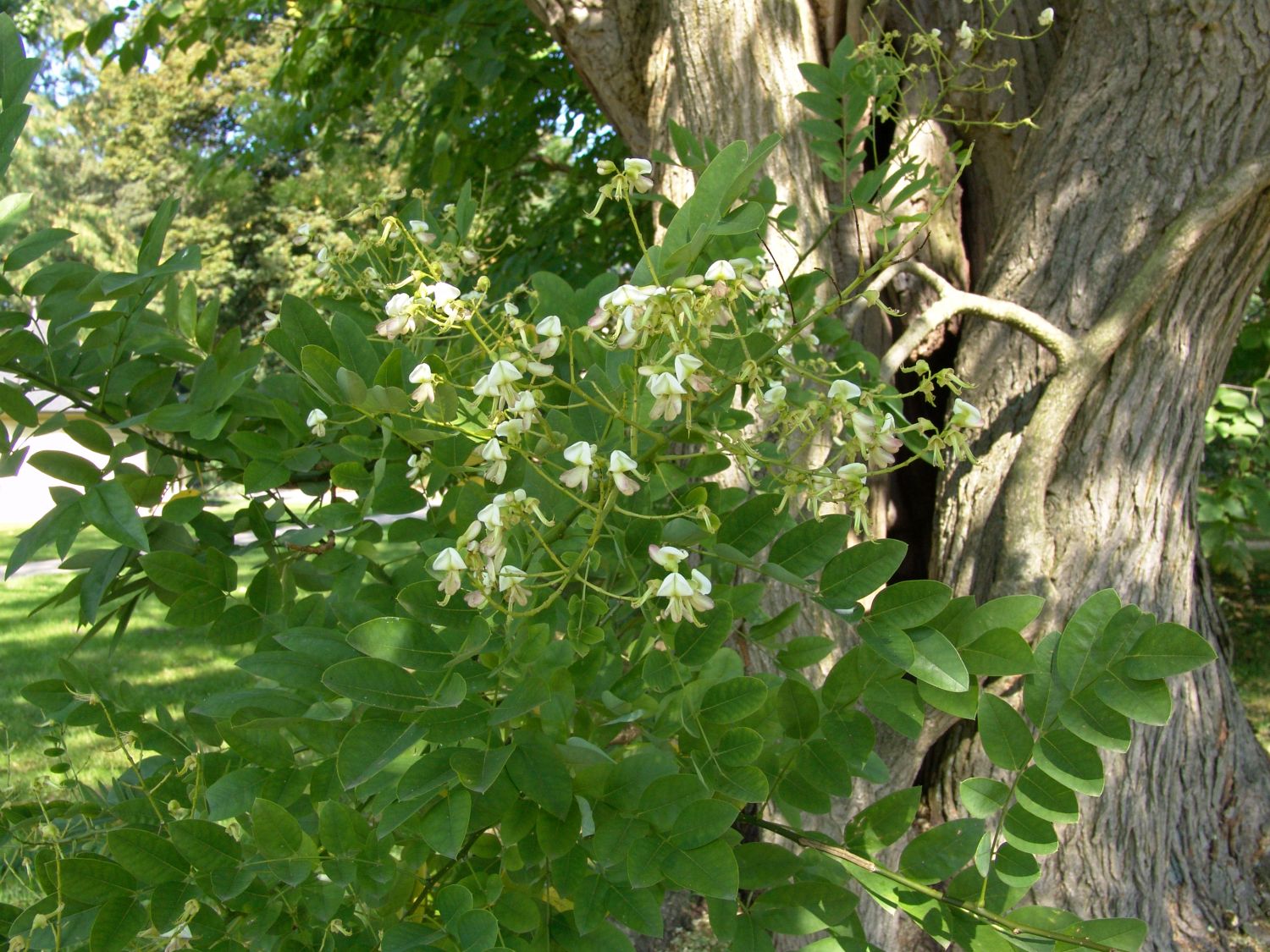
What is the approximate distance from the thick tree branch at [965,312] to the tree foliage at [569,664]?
3.12 ft

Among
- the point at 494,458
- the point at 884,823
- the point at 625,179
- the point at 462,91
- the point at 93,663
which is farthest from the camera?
the point at 93,663

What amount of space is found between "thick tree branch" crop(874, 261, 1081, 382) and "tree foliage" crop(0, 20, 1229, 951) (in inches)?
37.4

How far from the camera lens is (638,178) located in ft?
3.32

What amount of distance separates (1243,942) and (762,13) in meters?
2.57

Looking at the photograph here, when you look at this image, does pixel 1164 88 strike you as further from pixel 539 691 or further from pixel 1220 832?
pixel 539 691

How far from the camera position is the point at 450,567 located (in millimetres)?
871

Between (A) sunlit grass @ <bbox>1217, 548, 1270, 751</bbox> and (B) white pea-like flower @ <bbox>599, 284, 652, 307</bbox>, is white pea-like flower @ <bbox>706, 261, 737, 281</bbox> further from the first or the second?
(A) sunlit grass @ <bbox>1217, 548, 1270, 751</bbox>

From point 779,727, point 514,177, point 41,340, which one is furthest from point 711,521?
point 514,177

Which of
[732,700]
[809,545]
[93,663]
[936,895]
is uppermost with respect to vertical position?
[809,545]

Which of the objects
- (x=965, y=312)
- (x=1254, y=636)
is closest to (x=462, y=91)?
(x=965, y=312)

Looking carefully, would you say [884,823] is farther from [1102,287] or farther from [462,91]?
[462,91]

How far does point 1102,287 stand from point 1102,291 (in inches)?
0.4

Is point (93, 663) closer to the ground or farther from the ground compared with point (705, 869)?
closer to the ground

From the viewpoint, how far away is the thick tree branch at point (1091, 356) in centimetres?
219
